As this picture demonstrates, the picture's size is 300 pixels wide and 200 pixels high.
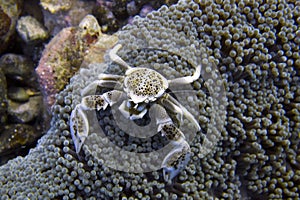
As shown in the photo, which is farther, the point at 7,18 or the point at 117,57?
the point at 7,18

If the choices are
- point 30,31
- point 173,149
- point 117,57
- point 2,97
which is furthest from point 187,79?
point 30,31

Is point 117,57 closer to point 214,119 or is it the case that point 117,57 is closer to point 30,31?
point 214,119

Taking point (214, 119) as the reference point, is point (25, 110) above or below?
below

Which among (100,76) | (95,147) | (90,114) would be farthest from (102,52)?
(95,147)

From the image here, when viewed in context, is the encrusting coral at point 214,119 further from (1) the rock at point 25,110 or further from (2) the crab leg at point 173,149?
(1) the rock at point 25,110

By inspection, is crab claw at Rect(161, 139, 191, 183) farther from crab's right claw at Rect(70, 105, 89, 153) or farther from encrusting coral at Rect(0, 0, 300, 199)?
crab's right claw at Rect(70, 105, 89, 153)

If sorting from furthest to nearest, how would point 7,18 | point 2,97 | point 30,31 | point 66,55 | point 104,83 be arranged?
1. point 30,31
2. point 7,18
3. point 2,97
4. point 66,55
5. point 104,83

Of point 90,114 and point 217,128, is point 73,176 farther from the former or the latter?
point 217,128

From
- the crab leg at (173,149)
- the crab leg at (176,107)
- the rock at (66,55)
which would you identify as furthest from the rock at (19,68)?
the crab leg at (173,149)
